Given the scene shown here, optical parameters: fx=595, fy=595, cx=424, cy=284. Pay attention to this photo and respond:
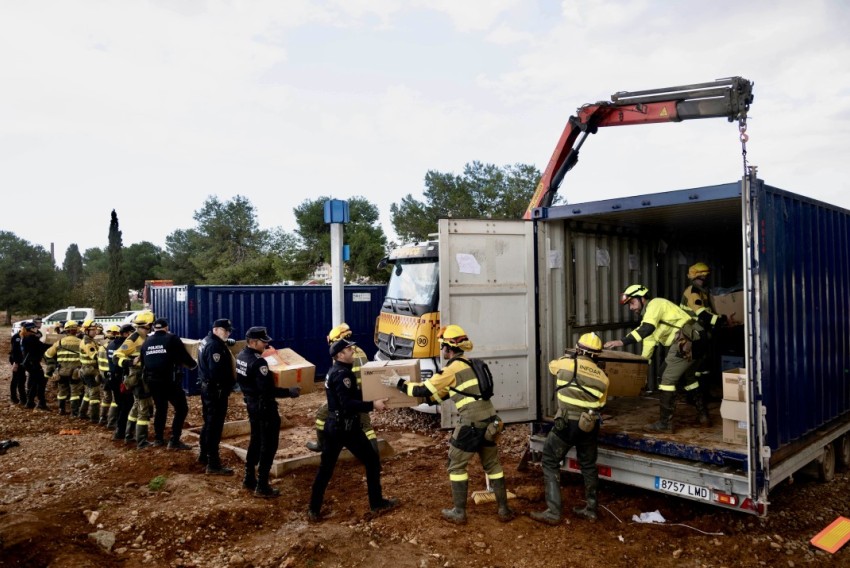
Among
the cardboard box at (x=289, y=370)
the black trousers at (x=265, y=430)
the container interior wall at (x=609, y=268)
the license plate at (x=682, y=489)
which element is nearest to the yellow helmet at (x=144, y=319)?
the cardboard box at (x=289, y=370)

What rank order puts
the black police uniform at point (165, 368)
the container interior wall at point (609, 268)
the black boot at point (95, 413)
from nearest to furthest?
the container interior wall at point (609, 268) < the black police uniform at point (165, 368) < the black boot at point (95, 413)

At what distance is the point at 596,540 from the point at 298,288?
35.0 feet

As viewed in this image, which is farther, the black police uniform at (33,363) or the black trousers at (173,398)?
the black police uniform at (33,363)

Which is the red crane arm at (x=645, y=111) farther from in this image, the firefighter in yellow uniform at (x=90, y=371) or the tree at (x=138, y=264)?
the tree at (x=138, y=264)

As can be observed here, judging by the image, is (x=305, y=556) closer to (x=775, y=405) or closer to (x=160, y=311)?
(x=775, y=405)

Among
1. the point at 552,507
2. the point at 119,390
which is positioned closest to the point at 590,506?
the point at 552,507

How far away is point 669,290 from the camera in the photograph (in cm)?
890

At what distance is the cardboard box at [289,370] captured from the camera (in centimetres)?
626

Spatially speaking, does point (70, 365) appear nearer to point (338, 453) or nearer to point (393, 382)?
point (338, 453)

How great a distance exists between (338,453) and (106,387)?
5.73 metres

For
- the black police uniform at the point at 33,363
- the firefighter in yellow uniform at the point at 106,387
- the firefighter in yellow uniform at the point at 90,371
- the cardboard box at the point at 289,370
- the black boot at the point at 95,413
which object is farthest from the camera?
the black police uniform at the point at 33,363

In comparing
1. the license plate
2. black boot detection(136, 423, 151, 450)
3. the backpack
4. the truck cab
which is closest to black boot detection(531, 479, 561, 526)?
the license plate

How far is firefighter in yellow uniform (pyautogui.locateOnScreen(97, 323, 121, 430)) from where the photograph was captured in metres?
9.06

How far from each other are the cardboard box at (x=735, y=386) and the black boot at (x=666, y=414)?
74 cm
